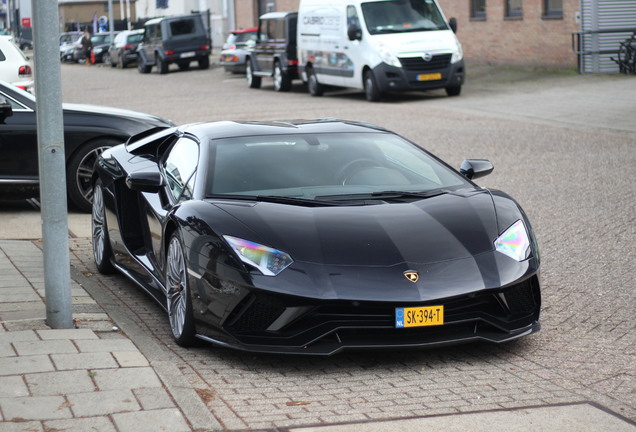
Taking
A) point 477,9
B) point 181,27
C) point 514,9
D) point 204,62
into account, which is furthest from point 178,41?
point 514,9

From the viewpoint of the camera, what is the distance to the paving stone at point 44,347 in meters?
5.58

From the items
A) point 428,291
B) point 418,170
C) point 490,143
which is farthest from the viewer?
point 490,143

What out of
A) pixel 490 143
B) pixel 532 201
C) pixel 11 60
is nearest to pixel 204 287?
pixel 532 201

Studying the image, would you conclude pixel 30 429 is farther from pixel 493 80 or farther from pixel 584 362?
pixel 493 80

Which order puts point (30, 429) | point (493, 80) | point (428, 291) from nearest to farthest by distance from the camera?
point (30, 429) → point (428, 291) → point (493, 80)

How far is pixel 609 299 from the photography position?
711cm

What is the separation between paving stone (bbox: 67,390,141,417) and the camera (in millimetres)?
4711

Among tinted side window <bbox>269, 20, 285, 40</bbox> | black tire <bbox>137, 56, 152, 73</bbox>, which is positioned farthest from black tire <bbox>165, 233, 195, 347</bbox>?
black tire <bbox>137, 56, 152, 73</bbox>

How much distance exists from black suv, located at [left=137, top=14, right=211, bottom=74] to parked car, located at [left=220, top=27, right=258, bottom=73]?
404 cm

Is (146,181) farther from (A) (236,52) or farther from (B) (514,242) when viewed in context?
(A) (236,52)

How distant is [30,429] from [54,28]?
2455 mm

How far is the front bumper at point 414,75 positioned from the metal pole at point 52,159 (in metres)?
18.2

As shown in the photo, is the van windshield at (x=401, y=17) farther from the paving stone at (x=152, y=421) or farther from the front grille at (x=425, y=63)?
the paving stone at (x=152, y=421)

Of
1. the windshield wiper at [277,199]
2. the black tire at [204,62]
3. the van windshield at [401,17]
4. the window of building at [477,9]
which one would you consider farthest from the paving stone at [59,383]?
the black tire at [204,62]
